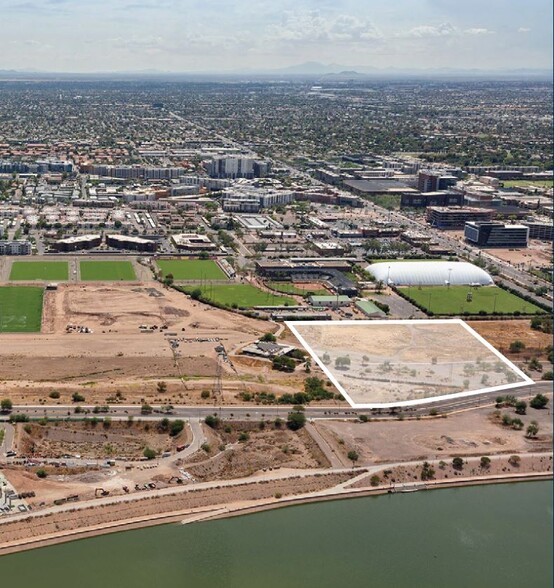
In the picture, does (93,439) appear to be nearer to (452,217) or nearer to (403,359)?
(403,359)

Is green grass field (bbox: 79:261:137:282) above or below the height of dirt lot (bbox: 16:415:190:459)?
above

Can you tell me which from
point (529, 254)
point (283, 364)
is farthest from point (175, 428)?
point (529, 254)

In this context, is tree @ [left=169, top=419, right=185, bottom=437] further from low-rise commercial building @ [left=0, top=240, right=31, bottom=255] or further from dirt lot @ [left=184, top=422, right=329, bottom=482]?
low-rise commercial building @ [left=0, top=240, right=31, bottom=255]

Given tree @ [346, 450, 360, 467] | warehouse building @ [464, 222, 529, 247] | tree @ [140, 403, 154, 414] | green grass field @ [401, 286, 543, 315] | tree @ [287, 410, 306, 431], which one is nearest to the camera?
tree @ [346, 450, 360, 467]

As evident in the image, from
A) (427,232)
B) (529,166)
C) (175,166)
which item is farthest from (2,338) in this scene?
(529,166)

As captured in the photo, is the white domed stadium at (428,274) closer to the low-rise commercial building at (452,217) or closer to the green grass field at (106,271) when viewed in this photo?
the green grass field at (106,271)

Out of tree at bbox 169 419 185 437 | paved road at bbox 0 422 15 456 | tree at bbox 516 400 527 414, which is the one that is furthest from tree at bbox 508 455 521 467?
paved road at bbox 0 422 15 456

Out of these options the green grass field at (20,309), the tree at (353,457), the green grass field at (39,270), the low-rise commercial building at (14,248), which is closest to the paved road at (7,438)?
the tree at (353,457)
